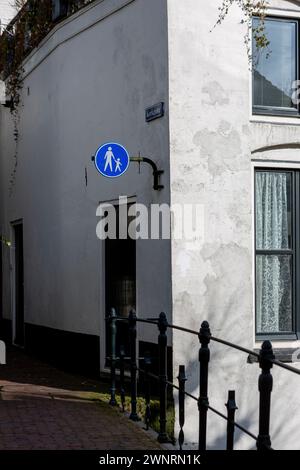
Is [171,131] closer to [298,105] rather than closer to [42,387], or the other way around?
[298,105]

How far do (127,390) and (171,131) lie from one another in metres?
3.12

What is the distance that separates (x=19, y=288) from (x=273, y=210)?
7.40 m

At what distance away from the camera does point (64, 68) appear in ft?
40.6

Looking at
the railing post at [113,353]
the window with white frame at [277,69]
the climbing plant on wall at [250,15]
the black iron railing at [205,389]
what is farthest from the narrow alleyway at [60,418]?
the climbing plant on wall at [250,15]

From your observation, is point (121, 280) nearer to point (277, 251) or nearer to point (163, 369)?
point (277, 251)

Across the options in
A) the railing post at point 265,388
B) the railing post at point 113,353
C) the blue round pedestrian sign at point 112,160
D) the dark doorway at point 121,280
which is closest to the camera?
the railing post at point 265,388

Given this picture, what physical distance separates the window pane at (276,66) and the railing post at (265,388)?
5133mm

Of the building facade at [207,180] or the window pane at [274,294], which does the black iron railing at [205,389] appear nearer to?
the building facade at [207,180]

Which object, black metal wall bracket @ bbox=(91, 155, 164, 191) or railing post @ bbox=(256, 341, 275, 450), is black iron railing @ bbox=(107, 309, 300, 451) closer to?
railing post @ bbox=(256, 341, 275, 450)

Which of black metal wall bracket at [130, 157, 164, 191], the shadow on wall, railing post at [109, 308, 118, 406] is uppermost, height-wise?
black metal wall bracket at [130, 157, 164, 191]

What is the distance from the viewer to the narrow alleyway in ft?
23.5

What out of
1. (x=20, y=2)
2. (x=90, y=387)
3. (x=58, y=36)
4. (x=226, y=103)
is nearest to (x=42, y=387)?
(x=90, y=387)

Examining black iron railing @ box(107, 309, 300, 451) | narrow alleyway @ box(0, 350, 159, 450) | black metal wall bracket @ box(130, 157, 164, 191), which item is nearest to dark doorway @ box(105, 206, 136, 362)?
narrow alleyway @ box(0, 350, 159, 450)

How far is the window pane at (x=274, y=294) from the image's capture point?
9805mm
